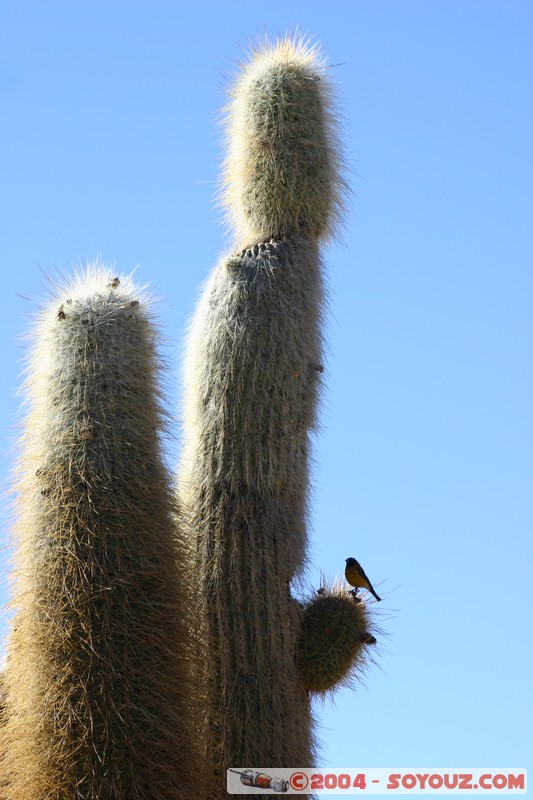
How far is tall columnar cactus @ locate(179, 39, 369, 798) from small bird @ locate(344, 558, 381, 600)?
0.09m

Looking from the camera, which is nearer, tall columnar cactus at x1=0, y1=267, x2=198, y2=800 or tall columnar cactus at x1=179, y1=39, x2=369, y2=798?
tall columnar cactus at x1=0, y1=267, x2=198, y2=800

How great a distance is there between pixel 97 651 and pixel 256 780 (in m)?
1.21

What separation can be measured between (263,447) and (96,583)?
133 cm

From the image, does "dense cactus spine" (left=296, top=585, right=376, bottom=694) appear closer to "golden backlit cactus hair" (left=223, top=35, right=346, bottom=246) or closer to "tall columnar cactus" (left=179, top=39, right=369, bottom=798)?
"tall columnar cactus" (left=179, top=39, right=369, bottom=798)

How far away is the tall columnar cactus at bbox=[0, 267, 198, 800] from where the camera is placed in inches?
243

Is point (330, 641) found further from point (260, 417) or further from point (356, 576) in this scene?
point (260, 417)

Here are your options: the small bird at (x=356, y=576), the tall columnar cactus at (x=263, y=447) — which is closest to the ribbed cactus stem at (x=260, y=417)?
the tall columnar cactus at (x=263, y=447)

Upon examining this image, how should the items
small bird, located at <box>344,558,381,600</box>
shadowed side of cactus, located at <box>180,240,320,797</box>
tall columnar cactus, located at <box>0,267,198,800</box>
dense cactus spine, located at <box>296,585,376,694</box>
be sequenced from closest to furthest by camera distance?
tall columnar cactus, located at <box>0,267,198,800</box> → shadowed side of cactus, located at <box>180,240,320,797</box> → dense cactus spine, located at <box>296,585,376,694</box> → small bird, located at <box>344,558,381,600</box>

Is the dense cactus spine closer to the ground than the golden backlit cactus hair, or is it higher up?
closer to the ground

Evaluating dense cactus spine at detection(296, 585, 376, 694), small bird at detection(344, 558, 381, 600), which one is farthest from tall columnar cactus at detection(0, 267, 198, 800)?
small bird at detection(344, 558, 381, 600)

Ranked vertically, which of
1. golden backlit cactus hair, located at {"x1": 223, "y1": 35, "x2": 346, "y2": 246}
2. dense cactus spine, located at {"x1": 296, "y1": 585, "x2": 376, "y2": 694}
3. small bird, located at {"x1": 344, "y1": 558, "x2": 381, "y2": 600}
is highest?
golden backlit cactus hair, located at {"x1": 223, "y1": 35, "x2": 346, "y2": 246}

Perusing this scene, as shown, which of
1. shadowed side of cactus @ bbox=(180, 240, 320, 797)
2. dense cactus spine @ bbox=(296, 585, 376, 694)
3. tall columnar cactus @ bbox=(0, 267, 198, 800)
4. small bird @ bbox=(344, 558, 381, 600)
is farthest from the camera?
small bird @ bbox=(344, 558, 381, 600)

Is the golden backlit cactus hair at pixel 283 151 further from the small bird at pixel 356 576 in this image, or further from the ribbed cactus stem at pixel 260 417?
the small bird at pixel 356 576

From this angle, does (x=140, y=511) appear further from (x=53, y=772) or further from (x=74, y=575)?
(x=53, y=772)
